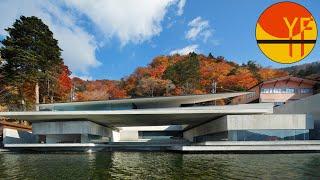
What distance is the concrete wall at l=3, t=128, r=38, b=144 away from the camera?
38.5m

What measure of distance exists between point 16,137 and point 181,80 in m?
40.5

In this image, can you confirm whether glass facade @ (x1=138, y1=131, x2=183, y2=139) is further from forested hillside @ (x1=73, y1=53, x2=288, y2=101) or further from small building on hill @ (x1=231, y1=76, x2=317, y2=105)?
small building on hill @ (x1=231, y1=76, x2=317, y2=105)

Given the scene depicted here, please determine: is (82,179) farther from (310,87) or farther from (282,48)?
(310,87)

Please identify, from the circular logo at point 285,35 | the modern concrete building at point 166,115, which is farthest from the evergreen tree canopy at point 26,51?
the circular logo at point 285,35

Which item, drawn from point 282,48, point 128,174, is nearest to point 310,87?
point 128,174

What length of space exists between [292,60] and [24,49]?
48.9 meters

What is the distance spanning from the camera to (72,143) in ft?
121

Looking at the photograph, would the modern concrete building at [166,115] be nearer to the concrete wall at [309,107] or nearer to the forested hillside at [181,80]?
the concrete wall at [309,107]

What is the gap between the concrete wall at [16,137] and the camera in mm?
38531

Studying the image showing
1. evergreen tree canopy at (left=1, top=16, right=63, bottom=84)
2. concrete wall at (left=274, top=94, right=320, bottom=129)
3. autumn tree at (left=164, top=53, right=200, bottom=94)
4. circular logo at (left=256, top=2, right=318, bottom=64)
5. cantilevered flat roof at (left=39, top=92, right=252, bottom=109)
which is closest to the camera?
circular logo at (left=256, top=2, right=318, bottom=64)

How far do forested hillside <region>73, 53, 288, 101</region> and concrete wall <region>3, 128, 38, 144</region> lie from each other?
27.8 meters

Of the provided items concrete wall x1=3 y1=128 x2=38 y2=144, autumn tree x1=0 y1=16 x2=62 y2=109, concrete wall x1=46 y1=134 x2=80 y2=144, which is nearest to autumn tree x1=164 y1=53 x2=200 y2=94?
autumn tree x1=0 y1=16 x2=62 y2=109

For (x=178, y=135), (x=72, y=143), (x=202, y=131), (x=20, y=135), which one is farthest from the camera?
(x=178, y=135)

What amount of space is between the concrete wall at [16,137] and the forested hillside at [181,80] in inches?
1094
